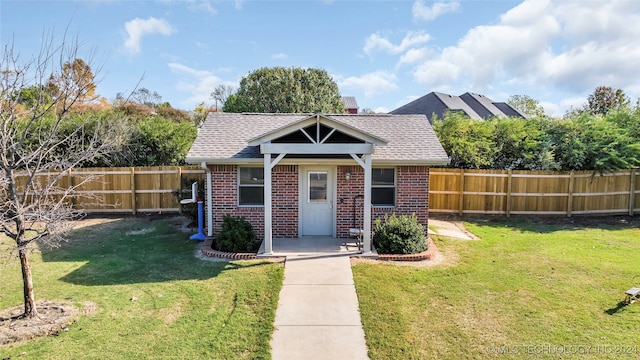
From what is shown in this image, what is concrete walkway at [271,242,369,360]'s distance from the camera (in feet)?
16.9

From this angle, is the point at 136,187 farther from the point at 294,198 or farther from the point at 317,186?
the point at 317,186

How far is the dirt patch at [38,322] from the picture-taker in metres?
5.31

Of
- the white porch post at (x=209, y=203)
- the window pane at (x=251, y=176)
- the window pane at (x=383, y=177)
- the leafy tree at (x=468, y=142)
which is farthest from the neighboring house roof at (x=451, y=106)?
the white porch post at (x=209, y=203)

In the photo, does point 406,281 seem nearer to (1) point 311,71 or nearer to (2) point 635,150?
(2) point 635,150

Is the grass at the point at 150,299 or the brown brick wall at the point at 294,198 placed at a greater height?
the brown brick wall at the point at 294,198

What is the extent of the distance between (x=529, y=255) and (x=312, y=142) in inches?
251

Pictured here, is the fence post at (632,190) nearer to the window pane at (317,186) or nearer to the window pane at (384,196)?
the window pane at (384,196)

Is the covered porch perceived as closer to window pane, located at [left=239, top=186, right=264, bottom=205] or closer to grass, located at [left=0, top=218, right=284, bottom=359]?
grass, located at [left=0, top=218, right=284, bottom=359]

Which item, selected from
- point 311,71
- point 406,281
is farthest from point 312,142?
point 311,71

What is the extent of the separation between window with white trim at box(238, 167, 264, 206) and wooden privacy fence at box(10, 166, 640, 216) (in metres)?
4.06

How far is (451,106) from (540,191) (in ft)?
60.4

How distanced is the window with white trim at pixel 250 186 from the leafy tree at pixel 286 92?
14.8m

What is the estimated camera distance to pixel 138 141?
16234mm

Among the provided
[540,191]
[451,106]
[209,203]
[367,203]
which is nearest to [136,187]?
[209,203]
